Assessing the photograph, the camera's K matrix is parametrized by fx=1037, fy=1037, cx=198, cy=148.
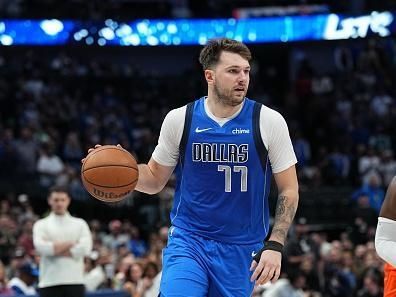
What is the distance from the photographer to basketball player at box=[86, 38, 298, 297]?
20.4 feet

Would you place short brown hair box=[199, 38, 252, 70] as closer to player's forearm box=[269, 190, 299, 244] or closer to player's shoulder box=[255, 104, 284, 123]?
player's shoulder box=[255, 104, 284, 123]

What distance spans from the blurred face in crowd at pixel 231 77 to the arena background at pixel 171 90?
10229 mm

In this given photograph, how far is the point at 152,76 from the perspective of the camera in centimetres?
2753

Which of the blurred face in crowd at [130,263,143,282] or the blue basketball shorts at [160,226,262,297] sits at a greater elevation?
the blue basketball shorts at [160,226,262,297]

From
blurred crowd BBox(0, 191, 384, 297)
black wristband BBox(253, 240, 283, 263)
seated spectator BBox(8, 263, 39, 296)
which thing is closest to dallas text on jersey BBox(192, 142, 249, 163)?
black wristband BBox(253, 240, 283, 263)

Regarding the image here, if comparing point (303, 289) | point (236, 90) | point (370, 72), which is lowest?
point (303, 289)

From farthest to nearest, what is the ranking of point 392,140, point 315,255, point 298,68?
1. point 298,68
2. point 392,140
3. point 315,255

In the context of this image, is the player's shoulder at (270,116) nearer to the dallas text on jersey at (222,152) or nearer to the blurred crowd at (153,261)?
the dallas text on jersey at (222,152)

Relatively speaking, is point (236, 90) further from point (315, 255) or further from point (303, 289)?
point (315, 255)

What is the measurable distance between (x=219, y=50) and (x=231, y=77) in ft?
0.68

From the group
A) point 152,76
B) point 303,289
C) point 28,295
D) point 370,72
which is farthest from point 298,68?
point 28,295

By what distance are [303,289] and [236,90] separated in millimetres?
7702

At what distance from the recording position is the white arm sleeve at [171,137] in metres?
6.39

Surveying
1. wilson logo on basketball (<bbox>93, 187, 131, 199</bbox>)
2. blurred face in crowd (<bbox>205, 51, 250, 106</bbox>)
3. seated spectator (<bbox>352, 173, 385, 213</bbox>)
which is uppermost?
blurred face in crowd (<bbox>205, 51, 250, 106</bbox>)
